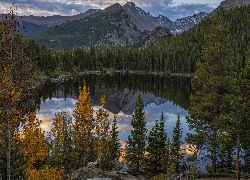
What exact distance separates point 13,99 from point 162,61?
163m

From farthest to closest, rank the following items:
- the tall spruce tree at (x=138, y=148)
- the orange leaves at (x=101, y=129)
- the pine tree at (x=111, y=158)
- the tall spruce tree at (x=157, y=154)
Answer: the tall spruce tree at (x=138, y=148)
the tall spruce tree at (x=157, y=154)
the pine tree at (x=111, y=158)
the orange leaves at (x=101, y=129)

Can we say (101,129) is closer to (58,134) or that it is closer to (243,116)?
(58,134)

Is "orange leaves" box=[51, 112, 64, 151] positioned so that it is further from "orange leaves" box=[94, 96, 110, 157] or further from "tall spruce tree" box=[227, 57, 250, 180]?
"tall spruce tree" box=[227, 57, 250, 180]

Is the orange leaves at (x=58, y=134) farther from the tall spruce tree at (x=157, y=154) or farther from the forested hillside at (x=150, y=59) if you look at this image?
the forested hillside at (x=150, y=59)

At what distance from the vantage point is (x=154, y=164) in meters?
26.0

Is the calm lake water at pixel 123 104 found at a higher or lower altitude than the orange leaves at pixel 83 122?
lower

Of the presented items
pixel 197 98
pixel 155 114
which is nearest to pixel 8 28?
pixel 197 98

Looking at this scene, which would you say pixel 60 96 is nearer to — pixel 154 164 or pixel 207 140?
pixel 154 164

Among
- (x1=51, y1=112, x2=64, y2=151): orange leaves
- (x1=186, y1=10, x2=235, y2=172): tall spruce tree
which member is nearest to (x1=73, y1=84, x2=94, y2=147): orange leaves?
(x1=51, y1=112, x2=64, y2=151): orange leaves

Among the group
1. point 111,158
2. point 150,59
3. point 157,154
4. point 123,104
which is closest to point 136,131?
point 157,154

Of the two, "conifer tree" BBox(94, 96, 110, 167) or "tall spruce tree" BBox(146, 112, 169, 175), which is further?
"tall spruce tree" BBox(146, 112, 169, 175)

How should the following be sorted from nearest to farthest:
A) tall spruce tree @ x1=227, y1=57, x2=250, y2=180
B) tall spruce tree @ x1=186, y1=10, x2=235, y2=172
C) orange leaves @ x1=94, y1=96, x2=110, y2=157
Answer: tall spruce tree @ x1=227, y1=57, x2=250, y2=180 < tall spruce tree @ x1=186, y1=10, x2=235, y2=172 < orange leaves @ x1=94, y1=96, x2=110, y2=157

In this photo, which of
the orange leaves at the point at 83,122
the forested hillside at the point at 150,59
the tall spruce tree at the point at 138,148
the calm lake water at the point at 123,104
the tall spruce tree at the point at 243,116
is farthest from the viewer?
the forested hillside at the point at 150,59

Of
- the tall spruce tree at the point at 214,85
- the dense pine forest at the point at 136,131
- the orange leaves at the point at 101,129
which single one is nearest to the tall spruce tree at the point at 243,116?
the dense pine forest at the point at 136,131
